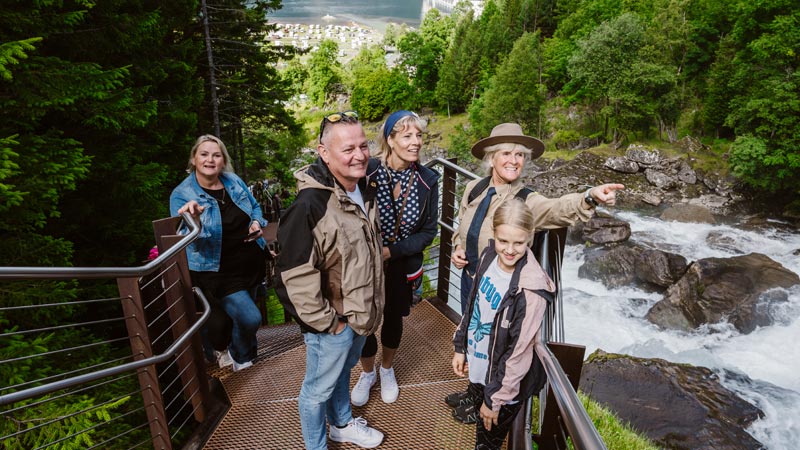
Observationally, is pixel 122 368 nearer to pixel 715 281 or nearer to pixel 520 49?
pixel 715 281

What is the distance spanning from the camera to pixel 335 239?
216cm

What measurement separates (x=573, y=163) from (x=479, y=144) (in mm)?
31221

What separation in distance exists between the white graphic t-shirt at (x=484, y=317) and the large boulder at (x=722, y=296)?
44.2 ft

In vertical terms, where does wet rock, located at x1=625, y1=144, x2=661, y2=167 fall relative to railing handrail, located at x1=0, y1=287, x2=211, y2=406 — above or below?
below

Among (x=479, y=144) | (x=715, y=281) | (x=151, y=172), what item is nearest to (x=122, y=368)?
(x=479, y=144)

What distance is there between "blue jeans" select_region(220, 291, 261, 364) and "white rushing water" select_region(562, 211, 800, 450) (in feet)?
32.8

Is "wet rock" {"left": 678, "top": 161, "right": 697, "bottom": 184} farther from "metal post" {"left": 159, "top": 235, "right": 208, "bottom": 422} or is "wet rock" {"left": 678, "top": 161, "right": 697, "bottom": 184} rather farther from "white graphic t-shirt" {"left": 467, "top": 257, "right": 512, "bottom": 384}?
"metal post" {"left": 159, "top": 235, "right": 208, "bottom": 422}

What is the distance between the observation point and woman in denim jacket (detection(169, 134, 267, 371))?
322cm

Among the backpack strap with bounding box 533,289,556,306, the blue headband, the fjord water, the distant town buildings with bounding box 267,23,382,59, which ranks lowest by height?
the backpack strap with bounding box 533,289,556,306

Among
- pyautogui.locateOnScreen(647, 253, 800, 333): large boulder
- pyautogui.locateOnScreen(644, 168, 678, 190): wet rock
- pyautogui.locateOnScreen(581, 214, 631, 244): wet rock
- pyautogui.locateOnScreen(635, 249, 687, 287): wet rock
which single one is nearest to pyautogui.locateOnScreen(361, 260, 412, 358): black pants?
pyautogui.locateOnScreen(647, 253, 800, 333): large boulder

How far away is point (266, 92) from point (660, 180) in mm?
24131

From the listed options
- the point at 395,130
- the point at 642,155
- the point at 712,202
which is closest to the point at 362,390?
the point at 395,130

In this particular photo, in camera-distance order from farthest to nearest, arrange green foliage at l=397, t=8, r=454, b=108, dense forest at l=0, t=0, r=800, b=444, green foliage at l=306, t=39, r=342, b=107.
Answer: green foliage at l=306, t=39, r=342, b=107
green foliage at l=397, t=8, r=454, b=108
dense forest at l=0, t=0, r=800, b=444

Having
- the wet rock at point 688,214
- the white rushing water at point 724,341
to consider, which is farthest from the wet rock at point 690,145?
the white rushing water at point 724,341
